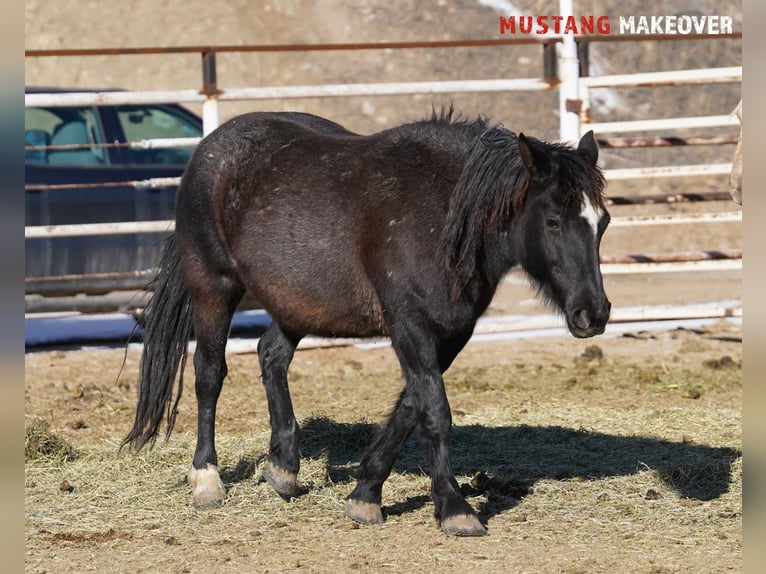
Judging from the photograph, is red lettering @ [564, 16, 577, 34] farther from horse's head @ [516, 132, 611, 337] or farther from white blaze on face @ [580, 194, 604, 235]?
white blaze on face @ [580, 194, 604, 235]

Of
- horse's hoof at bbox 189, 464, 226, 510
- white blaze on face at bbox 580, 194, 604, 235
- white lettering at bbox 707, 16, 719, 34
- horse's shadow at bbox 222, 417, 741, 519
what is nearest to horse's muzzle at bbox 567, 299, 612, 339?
white blaze on face at bbox 580, 194, 604, 235

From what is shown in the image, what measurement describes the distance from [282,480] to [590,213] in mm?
1785

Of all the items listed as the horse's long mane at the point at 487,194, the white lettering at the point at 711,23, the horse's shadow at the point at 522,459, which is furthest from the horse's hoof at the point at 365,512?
the white lettering at the point at 711,23

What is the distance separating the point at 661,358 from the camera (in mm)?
7922

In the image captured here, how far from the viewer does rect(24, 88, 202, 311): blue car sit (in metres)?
8.54

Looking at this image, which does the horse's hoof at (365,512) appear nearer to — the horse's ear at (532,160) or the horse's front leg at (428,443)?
the horse's front leg at (428,443)

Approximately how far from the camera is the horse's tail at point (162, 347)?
196 inches

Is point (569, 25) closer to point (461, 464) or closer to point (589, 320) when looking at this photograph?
point (461, 464)

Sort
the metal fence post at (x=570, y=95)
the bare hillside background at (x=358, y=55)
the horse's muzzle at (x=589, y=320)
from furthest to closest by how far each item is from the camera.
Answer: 1. the bare hillside background at (x=358, y=55)
2. the metal fence post at (x=570, y=95)
3. the horse's muzzle at (x=589, y=320)

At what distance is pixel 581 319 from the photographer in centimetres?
379

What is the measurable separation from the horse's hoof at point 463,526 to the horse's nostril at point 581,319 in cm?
87

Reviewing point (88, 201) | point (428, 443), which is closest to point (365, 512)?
point (428, 443)
